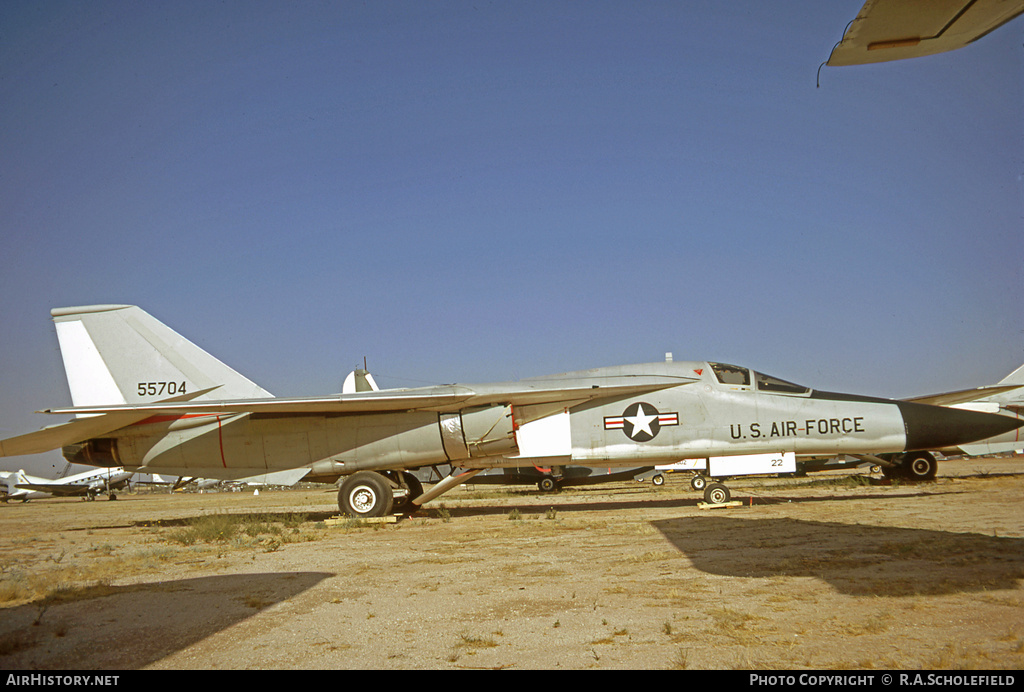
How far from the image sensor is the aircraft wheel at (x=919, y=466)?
1964 centimetres

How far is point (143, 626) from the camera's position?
15.6 feet

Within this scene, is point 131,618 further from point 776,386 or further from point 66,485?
point 66,485

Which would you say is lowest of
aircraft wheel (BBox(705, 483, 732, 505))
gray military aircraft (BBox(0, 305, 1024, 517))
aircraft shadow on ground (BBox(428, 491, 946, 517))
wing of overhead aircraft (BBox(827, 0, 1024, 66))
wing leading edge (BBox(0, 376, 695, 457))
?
aircraft shadow on ground (BBox(428, 491, 946, 517))

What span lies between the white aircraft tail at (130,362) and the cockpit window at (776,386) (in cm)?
1086

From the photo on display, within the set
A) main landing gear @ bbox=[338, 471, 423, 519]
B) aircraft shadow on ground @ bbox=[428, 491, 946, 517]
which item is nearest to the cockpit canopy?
aircraft shadow on ground @ bbox=[428, 491, 946, 517]

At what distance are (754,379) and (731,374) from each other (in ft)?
1.52

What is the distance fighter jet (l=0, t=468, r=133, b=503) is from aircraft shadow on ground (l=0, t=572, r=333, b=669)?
3828cm

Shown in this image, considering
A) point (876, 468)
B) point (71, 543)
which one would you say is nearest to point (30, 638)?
point (71, 543)

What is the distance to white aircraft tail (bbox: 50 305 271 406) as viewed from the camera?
14359 mm

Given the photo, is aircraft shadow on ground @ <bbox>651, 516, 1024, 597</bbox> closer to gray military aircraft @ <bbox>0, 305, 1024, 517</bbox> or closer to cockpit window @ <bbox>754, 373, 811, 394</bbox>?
gray military aircraft @ <bbox>0, 305, 1024, 517</bbox>

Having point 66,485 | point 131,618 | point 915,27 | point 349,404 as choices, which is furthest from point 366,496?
point 66,485

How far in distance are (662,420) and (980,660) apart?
9565 millimetres

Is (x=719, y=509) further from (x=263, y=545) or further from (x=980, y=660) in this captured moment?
(x=980, y=660)

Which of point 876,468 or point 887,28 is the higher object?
point 887,28
